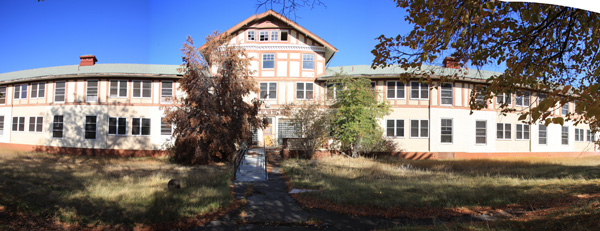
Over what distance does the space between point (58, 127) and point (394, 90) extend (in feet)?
86.5

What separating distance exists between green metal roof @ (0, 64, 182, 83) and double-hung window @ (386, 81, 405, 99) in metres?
15.8

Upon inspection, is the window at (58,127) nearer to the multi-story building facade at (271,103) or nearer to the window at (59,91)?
the multi-story building facade at (271,103)

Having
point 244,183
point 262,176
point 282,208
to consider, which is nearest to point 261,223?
point 282,208

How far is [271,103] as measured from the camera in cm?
2592

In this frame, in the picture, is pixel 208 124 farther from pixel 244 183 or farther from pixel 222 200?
pixel 222 200

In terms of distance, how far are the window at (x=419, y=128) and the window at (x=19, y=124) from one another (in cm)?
3148

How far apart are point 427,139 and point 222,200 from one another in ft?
64.7

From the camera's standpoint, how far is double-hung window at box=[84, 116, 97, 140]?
84.6ft

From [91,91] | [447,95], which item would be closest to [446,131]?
[447,95]

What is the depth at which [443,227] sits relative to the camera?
6410 millimetres

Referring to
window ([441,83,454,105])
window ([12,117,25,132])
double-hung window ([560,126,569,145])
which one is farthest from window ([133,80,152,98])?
double-hung window ([560,126,569,145])

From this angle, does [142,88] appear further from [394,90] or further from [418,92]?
[418,92]

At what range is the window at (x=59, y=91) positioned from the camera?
86.8 ft

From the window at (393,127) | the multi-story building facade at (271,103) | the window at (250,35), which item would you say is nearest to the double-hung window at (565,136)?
the multi-story building facade at (271,103)
